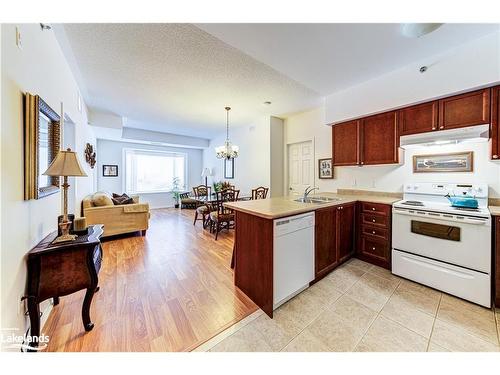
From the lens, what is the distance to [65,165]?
1.46 meters

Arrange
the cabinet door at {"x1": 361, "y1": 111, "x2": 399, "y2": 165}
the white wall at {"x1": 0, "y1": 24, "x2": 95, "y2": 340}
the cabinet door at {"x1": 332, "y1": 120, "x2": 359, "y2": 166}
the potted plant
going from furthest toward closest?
the potted plant → the cabinet door at {"x1": 332, "y1": 120, "x2": 359, "y2": 166} → the cabinet door at {"x1": 361, "y1": 111, "x2": 399, "y2": 165} → the white wall at {"x1": 0, "y1": 24, "x2": 95, "y2": 340}

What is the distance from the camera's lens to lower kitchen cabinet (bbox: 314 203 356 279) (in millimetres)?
2096

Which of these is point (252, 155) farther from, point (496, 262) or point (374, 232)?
point (496, 262)

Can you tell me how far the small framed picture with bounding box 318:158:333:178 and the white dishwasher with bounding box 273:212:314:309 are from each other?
2.13 meters

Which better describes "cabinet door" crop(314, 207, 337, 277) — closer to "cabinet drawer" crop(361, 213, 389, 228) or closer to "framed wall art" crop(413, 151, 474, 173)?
"cabinet drawer" crop(361, 213, 389, 228)

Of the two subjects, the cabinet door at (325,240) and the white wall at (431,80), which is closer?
the white wall at (431,80)

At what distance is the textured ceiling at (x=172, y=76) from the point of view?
1.97m

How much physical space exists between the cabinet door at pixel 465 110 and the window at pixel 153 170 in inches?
297

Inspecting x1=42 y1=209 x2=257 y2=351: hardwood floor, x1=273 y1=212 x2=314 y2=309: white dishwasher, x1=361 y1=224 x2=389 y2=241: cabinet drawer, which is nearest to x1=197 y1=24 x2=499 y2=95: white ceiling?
x1=273 y1=212 x2=314 y2=309: white dishwasher

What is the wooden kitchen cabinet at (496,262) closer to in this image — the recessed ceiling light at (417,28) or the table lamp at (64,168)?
the recessed ceiling light at (417,28)

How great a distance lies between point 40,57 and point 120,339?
2.38 meters

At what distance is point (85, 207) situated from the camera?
3.30 m

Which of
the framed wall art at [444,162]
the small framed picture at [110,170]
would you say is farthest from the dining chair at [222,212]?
the small framed picture at [110,170]
